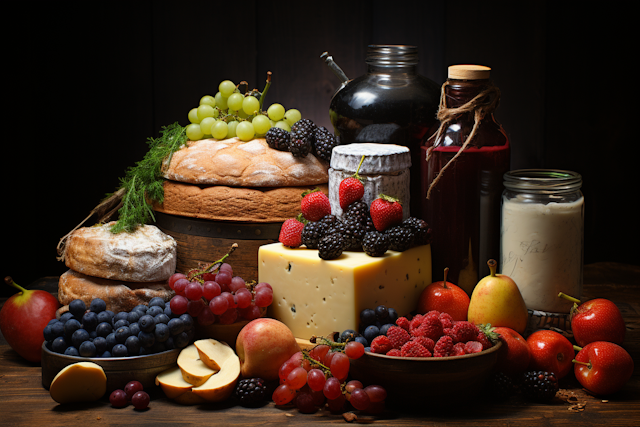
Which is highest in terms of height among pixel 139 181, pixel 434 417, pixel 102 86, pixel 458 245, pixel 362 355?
pixel 102 86

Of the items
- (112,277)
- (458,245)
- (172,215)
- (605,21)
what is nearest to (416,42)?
(605,21)

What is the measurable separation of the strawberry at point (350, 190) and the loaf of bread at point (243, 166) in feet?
0.90

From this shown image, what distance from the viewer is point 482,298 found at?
6.26 feet

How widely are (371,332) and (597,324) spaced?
690 millimetres

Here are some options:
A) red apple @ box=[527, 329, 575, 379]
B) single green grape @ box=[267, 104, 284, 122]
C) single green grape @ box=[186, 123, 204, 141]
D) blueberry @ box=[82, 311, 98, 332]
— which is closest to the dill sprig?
single green grape @ box=[186, 123, 204, 141]

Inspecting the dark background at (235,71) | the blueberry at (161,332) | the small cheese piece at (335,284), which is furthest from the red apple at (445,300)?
the dark background at (235,71)

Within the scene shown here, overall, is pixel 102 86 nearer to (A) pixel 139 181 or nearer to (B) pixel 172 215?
(A) pixel 139 181

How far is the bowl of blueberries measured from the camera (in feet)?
5.77

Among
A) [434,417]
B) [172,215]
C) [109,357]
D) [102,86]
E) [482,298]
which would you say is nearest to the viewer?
→ [434,417]

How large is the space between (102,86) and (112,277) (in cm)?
127

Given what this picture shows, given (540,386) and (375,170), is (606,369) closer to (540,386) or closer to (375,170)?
(540,386)

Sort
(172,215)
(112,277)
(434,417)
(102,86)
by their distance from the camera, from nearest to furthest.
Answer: (434,417)
(112,277)
(172,215)
(102,86)

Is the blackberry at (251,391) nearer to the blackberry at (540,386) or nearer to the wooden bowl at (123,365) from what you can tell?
the wooden bowl at (123,365)

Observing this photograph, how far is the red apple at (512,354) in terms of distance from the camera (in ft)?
5.89
